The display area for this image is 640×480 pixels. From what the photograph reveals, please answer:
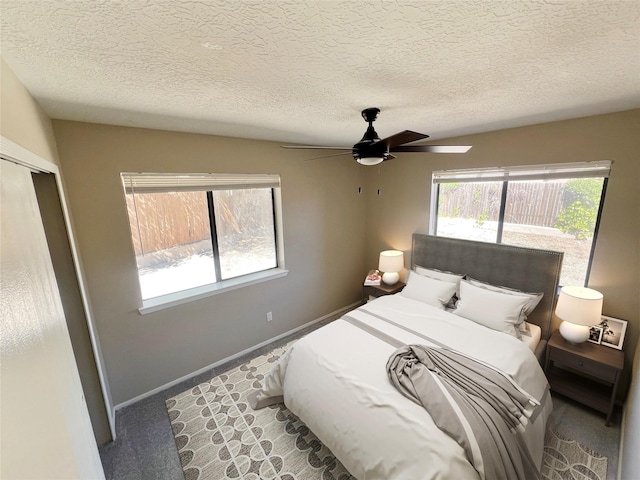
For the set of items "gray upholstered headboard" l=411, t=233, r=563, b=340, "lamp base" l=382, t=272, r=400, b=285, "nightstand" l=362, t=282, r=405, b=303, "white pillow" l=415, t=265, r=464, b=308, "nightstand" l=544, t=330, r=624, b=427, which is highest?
"gray upholstered headboard" l=411, t=233, r=563, b=340

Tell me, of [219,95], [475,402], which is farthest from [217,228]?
[475,402]

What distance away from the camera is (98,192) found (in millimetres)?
2039

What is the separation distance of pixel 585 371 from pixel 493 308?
0.72 metres

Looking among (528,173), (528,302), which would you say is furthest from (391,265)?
(528,173)

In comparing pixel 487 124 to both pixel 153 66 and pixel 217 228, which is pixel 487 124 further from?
pixel 217 228

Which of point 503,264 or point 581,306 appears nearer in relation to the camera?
point 581,306

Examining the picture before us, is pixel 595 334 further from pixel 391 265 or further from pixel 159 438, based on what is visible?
pixel 159 438

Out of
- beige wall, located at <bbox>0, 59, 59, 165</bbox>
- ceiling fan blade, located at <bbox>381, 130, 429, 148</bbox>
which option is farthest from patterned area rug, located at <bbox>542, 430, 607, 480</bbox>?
beige wall, located at <bbox>0, 59, 59, 165</bbox>

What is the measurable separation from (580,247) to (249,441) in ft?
10.6

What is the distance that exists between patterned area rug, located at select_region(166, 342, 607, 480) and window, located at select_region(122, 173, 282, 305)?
1118mm

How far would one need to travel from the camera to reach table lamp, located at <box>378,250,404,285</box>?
337 centimetres

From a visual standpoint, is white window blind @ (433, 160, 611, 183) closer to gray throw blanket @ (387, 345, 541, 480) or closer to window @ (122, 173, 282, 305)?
gray throw blanket @ (387, 345, 541, 480)

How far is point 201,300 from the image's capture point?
8.54 ft

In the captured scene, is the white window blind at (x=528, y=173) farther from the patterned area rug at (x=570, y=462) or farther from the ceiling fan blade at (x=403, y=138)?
the patterned area rug at (x=570, y=462)
